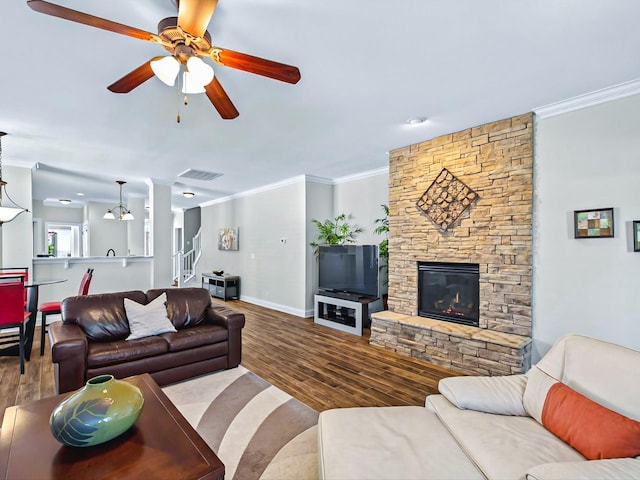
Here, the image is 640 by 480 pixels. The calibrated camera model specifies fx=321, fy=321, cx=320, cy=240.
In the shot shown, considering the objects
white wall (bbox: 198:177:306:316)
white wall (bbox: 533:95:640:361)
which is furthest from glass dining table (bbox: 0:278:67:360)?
white wall (bbox: 533:95:640:361)

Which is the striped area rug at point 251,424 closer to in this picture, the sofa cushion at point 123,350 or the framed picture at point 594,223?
the sofa cushion at point 123,350

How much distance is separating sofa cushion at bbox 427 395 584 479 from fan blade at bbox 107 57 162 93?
2593mm

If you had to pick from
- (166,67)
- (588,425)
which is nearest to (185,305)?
(166,67)

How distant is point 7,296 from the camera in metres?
3.32

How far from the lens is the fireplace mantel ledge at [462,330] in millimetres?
3211

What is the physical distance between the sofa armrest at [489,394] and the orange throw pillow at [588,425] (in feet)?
0.58

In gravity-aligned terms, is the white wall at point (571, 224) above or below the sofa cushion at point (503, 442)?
above

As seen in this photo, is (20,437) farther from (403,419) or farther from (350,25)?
(350,25)

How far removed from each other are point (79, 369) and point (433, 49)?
12.2ft

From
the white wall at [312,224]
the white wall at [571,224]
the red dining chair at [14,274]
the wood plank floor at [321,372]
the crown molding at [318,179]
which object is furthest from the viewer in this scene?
the white wall at [312,224]

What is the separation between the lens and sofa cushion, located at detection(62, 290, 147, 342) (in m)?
3.19

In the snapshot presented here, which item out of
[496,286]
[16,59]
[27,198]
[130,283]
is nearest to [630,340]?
[496,286]

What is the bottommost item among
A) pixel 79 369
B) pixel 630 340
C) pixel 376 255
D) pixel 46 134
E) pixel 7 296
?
pixel 79 369

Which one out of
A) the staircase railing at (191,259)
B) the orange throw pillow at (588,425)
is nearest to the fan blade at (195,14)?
the orange throw pillow at (588,425)
